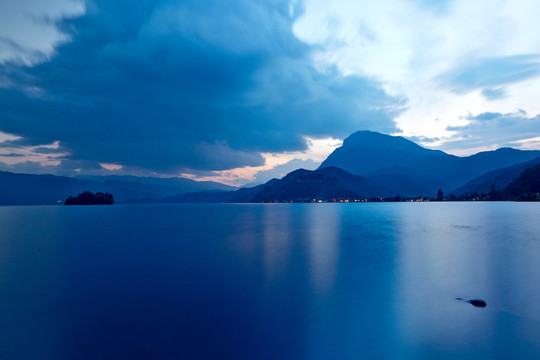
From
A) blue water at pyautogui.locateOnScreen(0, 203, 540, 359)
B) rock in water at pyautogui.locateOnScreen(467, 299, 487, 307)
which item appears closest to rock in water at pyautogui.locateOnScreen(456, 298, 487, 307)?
rock in water at pyautogui.locateOnScreen(467, 299, 487, 307)

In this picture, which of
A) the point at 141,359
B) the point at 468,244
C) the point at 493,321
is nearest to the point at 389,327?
the point at 493,321

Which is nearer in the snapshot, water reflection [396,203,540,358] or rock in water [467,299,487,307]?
water reflection [396,203,540,358]

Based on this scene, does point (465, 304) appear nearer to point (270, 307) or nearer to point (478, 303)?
point (478, 303)

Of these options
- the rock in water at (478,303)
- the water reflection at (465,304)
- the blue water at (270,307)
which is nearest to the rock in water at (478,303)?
the rock in water at (478,303)

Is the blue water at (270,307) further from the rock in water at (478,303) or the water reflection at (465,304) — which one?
the rock in water at (478,303)

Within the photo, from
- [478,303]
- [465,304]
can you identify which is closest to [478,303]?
[478,303]

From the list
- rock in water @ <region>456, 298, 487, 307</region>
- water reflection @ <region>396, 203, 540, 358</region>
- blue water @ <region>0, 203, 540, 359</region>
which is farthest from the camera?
rock in water @ <region>456, 298, 487, 307</region>

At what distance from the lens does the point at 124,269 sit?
2986 centimetres

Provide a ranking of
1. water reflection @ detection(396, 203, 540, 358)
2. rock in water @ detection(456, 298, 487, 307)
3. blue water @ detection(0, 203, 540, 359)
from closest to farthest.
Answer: blue water @ detection(0, 203, 540, 359) → water reflection @ detection(396, 203, 540, 358) → rock in water @ detection(456, 298, 487, 307)

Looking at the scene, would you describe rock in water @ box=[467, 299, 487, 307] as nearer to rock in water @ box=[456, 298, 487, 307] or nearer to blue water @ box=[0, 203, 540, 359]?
rock in water @ box=[456, 298, 487, 307]

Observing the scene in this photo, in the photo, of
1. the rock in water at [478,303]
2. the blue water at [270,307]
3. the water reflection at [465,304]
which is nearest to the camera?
the blue water at [270,307]

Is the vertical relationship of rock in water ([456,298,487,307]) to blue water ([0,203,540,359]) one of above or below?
above

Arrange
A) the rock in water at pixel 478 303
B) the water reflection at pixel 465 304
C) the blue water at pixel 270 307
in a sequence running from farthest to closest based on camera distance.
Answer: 1. the rock in water at pixel 478 303
2. the water reflection at pixel 465 304
3. the blue water at pixel 270 307

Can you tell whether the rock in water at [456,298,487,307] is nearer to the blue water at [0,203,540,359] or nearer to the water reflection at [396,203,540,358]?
the water reflection at [396,203,540,358]
